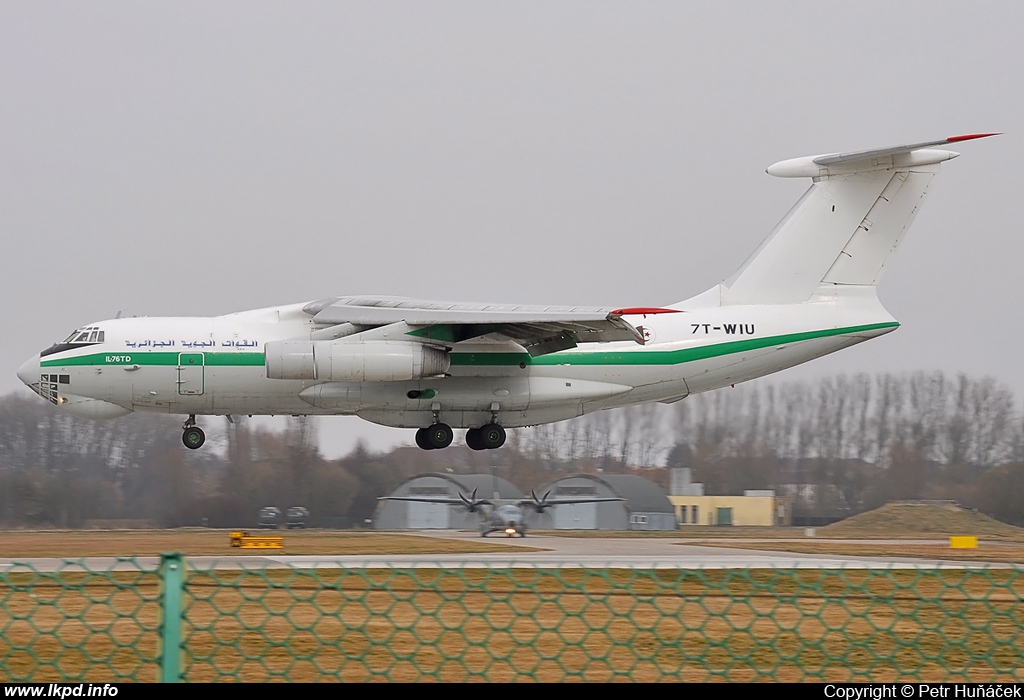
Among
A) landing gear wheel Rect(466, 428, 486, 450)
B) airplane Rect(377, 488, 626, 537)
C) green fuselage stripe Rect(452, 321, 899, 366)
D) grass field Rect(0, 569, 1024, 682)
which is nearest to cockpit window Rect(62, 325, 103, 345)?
green fuselage stripe Rect(452, 321, 899, 366)

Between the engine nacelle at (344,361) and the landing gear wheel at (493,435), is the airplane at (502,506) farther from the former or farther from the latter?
the engine nacelle at (344,361)

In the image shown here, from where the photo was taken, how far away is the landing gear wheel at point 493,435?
20.2 meters

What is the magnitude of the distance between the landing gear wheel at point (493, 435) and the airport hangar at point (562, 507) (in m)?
7.15

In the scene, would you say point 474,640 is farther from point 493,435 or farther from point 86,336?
point 86,336

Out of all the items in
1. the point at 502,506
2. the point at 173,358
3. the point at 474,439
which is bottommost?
the point at 502,506

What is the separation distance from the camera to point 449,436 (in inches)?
792

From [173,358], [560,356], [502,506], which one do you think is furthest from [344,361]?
[502,506]

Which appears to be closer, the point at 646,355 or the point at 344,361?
the point at 344,361

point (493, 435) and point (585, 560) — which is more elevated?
point (493, 435)

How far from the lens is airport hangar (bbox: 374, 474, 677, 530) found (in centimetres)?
2762

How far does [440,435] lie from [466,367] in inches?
56.1

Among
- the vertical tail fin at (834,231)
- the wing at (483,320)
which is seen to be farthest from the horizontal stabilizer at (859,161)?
the wing at (483,320)

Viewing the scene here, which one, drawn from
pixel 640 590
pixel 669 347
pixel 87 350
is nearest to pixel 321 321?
pixel 87 350

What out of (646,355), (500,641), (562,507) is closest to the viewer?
(500,641)
